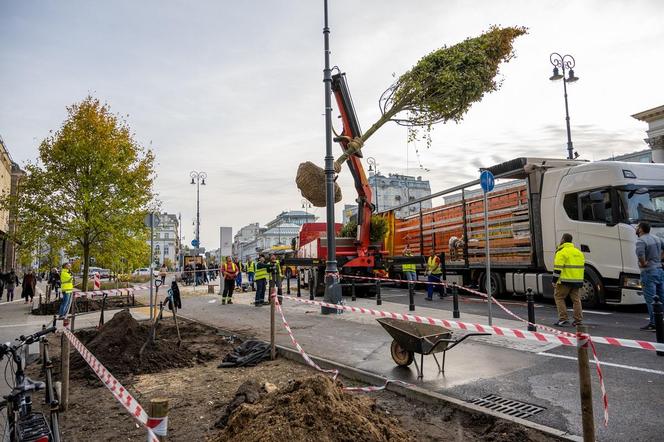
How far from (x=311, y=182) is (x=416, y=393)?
893cm

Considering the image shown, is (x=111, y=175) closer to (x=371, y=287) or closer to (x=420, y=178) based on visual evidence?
(x=371, y=287)

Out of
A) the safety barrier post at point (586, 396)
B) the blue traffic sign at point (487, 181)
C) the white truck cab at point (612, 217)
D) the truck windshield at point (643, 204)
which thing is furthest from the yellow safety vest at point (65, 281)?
the truck windshield at point (643, 204)

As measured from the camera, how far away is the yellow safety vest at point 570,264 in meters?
8.28

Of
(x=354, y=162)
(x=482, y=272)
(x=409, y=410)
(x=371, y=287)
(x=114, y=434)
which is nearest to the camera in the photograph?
(x=114, y=434)

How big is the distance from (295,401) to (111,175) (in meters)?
14.5

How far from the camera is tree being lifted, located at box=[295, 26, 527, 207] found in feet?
37.8

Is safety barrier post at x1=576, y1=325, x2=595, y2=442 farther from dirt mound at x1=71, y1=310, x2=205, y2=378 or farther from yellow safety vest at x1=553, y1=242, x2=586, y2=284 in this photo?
yellow safety vest at x1=553, y1=242, x2=586, y2=284

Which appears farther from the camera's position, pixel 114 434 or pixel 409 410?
pixel 409 410

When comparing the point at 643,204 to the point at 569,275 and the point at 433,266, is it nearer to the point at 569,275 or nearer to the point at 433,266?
the point at 569,275

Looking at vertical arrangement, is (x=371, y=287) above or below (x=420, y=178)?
below

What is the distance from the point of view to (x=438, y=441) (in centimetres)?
377

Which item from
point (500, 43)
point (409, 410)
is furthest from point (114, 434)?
point (500, 43)

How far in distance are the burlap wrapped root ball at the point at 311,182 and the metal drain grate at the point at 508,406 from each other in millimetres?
9079

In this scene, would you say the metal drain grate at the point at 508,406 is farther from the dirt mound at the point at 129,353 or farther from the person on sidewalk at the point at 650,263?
the person on sidewalk at the point at 650,263
